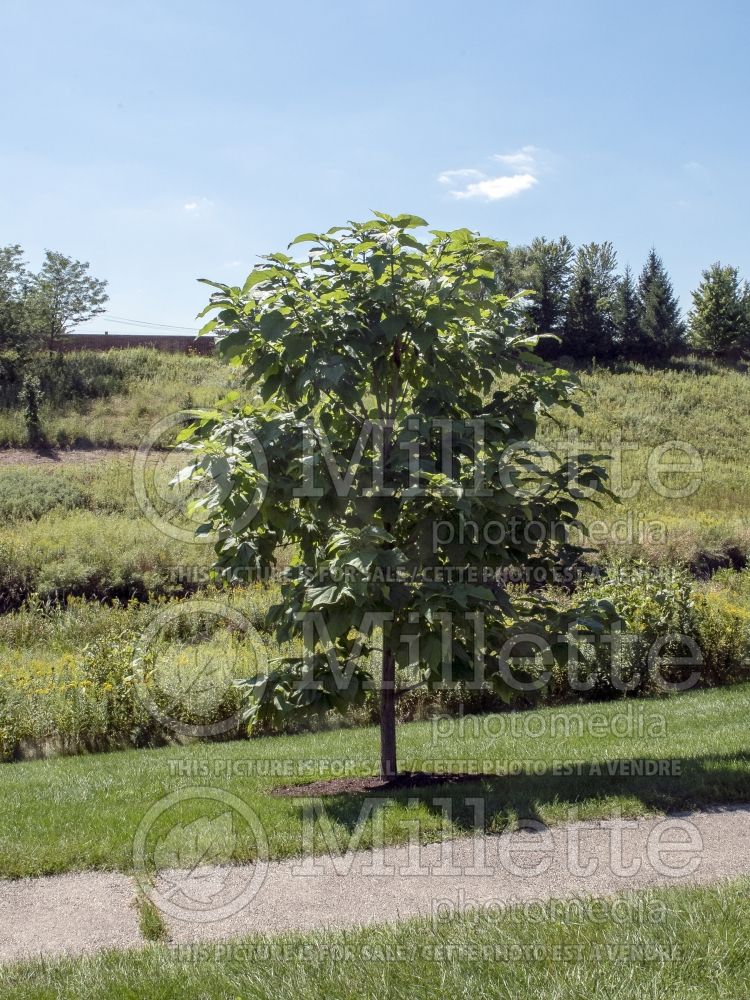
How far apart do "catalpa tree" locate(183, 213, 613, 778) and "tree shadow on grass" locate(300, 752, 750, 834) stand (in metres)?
0.65

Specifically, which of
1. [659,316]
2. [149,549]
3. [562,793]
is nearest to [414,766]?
[562,793]

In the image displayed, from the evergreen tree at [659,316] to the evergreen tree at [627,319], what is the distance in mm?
408

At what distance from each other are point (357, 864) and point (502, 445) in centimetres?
251

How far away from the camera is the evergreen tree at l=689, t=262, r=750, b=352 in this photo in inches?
2078

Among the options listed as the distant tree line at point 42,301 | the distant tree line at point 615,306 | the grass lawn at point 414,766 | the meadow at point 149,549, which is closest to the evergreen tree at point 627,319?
the distant tree line at point 615,306

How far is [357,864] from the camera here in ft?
15.5

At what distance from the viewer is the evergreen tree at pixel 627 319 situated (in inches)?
1865

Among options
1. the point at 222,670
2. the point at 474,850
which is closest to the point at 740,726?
the point at 474,850

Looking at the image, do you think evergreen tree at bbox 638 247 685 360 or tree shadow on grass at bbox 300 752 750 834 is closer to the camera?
tree shadow on grass at bbox 300 752 750 834

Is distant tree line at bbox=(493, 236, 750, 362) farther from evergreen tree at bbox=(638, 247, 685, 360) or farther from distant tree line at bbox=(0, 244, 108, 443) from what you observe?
distant tree line at bbox=(0, 244, 108, 443)

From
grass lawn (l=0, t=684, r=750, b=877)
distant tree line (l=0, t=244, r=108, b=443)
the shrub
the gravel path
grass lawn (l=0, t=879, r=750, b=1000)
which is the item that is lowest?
grass lawn (l=0, t=684, r=750, b=877)

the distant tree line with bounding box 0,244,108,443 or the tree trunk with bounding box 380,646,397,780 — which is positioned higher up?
the distant tree line with bounding box 0,244,108,443

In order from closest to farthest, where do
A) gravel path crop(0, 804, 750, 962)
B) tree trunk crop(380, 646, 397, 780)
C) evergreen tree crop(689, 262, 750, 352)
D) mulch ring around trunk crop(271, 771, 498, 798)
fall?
gravel path crop(0, 804, 750, 962), mulch ring around trunk crop(271, 771, 498, 798), tree trunk crop(380, 646, 397, 780), evergreen tree crop(689, 262, 750, 352)

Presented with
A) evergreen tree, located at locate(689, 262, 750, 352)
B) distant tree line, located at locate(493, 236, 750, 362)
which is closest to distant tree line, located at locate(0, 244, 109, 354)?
distant tree line, located at locate(493, 236, 750, 362)
